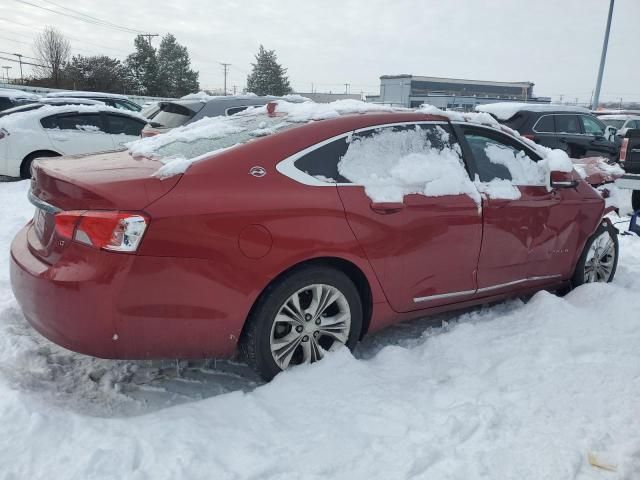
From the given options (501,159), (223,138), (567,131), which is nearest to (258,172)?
(223,138)

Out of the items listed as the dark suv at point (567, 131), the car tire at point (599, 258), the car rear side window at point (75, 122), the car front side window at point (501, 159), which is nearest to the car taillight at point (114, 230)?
the car front side window at point (501, 159)

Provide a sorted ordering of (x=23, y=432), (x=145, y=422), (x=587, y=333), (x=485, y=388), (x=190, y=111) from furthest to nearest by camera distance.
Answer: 1. (x=190, y=111)
2. (x=587, y=333)
3. (x=485, y=388)
4. (x=145, y=422)
5. (x=23, y=432)

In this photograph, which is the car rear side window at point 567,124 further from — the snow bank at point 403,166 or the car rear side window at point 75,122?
the car rear side window at point 75,122

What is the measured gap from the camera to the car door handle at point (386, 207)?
10.5 ft

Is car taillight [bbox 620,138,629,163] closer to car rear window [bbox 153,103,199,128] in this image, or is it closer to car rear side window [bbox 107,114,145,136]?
car rear window [bbox 153,103,199,128]

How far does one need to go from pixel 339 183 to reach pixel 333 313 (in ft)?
2.49

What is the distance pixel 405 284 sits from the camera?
3412 millimetres

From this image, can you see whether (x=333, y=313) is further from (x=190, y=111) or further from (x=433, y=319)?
(x=190, y=111)

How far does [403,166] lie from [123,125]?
25.7ft

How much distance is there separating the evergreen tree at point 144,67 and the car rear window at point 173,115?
5474 centimetres

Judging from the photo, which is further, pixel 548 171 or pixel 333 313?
pixel 548 171

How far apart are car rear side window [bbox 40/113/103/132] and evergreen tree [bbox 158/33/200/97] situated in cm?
5420

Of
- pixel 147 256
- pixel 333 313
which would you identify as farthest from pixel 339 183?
pixel 147 256

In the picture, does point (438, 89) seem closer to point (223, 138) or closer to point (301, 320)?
point (223, 138)
